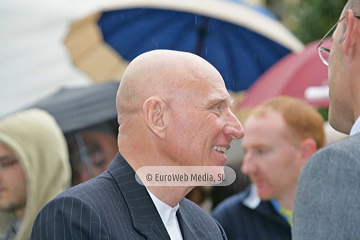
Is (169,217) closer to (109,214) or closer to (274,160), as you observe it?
(109,214)

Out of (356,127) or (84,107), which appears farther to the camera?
(84,107)

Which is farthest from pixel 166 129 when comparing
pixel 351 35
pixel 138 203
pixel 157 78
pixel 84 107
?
pixel 84 107

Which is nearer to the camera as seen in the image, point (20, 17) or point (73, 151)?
point (73, 151)

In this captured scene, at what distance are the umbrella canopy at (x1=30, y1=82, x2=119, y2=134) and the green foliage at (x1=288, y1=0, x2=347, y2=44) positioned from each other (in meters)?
6.36

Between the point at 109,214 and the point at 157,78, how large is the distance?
591mm

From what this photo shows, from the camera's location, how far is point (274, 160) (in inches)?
167

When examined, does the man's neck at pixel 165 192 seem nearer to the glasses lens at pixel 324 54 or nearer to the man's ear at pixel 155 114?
the man's ear at pixel 155 114

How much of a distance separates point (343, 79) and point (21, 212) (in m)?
2.69

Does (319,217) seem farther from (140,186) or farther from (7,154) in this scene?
(7,154)

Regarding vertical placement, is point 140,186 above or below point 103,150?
above

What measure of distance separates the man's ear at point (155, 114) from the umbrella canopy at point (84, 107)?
2702 mm

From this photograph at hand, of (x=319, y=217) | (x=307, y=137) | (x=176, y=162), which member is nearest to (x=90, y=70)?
(x=307, y=137)

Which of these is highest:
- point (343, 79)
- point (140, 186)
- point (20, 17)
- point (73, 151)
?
point (343, 79)

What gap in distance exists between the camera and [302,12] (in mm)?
11070
